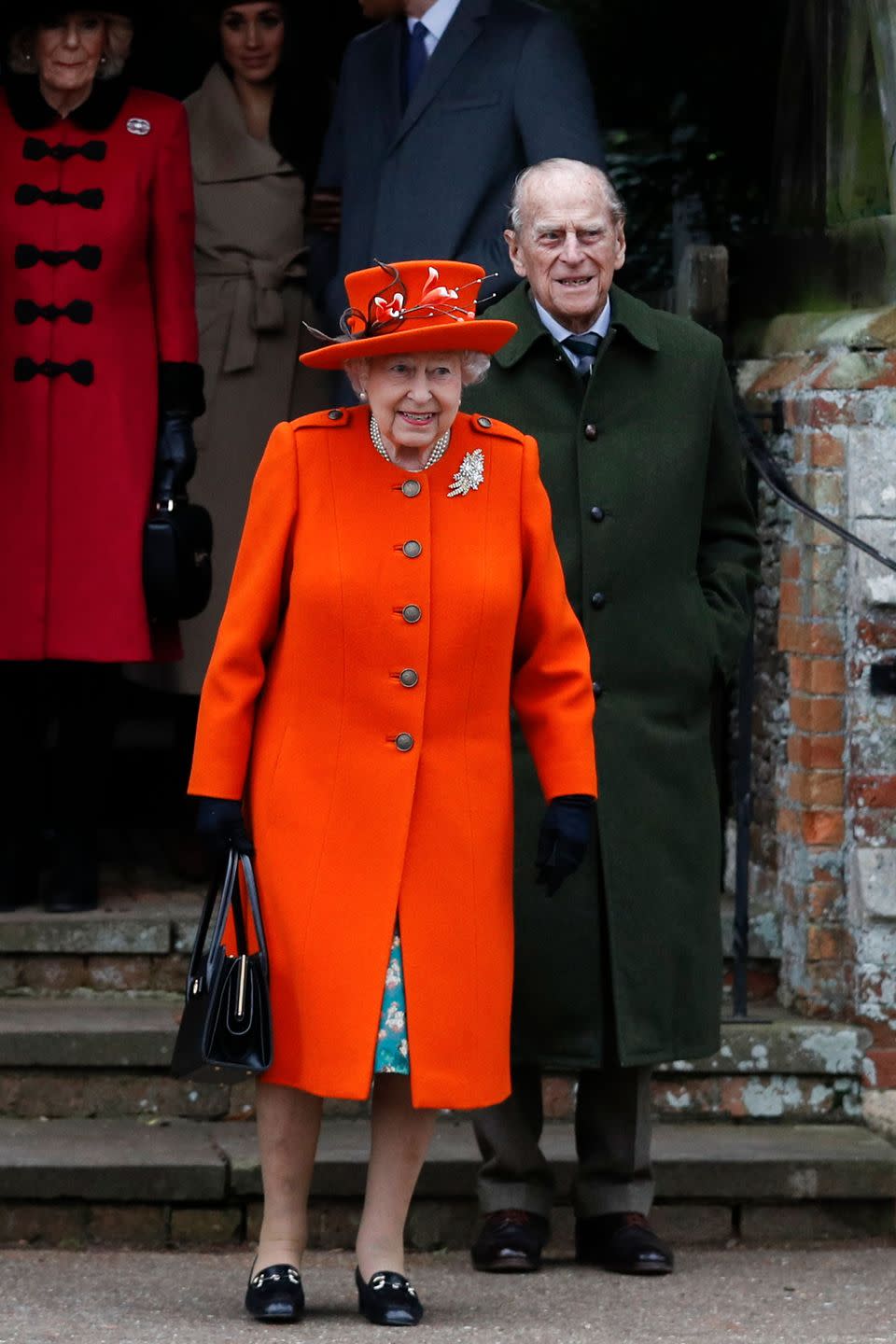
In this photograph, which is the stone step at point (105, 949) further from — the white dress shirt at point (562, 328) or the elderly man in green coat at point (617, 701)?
the white dress shirt at point (562, 328)

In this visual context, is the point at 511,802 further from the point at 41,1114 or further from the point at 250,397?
the point at 250,397

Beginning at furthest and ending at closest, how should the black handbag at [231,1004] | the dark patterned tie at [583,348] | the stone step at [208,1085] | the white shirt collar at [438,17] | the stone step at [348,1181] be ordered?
the white shirt collar at [438,17] < the stone step at [208,1085] < the stone step at [348,1181] < the dark patterned tie at [583,348] < the black handbag at [231,1004]

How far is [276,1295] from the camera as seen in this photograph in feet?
14.3

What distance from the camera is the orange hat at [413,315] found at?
4.25 m

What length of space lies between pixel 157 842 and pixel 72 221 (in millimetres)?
1748

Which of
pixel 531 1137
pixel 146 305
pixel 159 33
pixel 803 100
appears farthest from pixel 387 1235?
pixel 159 33

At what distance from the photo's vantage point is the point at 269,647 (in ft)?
14.4

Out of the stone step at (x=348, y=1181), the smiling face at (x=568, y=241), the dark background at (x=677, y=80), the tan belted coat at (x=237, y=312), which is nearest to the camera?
the smiling face at (x=568, y=241)

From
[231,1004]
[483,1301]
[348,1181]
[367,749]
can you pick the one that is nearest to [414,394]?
[367,749]

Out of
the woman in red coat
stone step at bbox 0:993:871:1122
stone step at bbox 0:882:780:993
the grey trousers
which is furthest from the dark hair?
the grey trousers

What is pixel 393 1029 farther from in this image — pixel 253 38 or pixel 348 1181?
pixel 253 38

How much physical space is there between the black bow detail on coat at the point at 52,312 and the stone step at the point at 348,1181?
1.75 meters

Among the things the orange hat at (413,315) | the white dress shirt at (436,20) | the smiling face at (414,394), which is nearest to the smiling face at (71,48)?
the white dress shirt at (436,20)

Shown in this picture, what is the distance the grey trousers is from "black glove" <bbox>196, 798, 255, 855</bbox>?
34.0 inches
